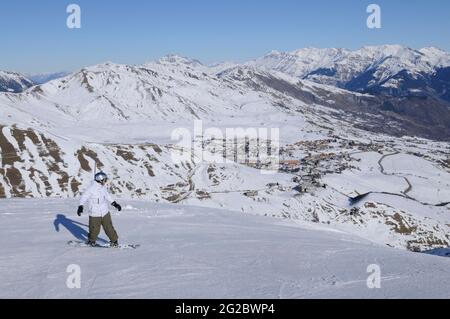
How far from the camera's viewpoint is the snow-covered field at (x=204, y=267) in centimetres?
1207

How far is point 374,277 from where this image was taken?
13.4 meters

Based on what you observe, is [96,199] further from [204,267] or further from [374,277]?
[374,277]

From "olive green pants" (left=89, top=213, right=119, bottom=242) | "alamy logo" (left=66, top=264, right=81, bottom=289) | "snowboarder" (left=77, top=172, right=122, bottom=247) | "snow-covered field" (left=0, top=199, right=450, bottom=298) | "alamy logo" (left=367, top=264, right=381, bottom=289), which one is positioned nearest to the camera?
"snow-covered field" (left=0, top=199, right=450, bottom=298)

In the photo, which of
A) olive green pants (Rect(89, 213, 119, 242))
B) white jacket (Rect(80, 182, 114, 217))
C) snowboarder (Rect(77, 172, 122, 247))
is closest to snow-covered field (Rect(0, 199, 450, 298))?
olive green pants (Rect(89, 213, 119, 242))

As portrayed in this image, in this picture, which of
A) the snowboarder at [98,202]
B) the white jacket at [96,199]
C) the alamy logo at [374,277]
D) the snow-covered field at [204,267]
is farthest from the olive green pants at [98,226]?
the alamy logo at [374,277]

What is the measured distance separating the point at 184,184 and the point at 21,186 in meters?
44.6

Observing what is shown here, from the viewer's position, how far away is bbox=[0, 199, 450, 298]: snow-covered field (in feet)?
39.6

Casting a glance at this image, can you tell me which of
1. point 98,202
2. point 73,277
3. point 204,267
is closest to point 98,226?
point 98,202

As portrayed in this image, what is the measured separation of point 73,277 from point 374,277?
8825 mm

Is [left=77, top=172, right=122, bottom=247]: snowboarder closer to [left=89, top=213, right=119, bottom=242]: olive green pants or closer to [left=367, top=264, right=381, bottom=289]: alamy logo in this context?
[left=89, top=213, right=119, bottom=242]: olive green pants

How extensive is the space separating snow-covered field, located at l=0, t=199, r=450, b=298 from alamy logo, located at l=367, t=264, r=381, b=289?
0.14m

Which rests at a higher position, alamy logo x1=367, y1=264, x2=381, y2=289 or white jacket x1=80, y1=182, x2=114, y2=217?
white jacket x1=80, y1=182, x2=114, y2=217
